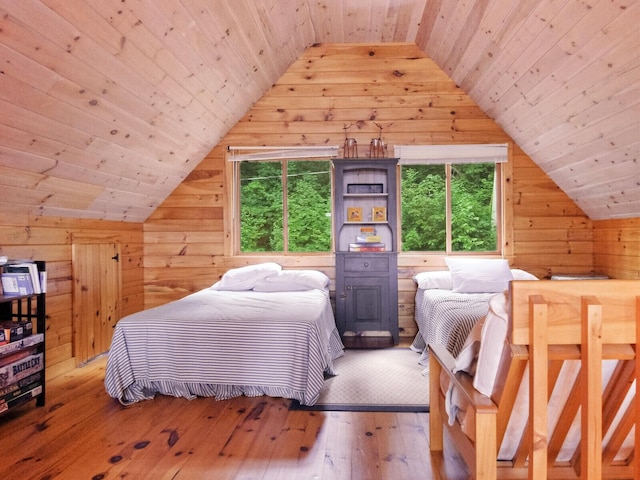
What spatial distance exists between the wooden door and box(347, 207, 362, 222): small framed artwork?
2273 mm

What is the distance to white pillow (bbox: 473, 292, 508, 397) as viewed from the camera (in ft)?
Answer: 4.26

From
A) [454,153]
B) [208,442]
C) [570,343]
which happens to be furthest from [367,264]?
[570,343]

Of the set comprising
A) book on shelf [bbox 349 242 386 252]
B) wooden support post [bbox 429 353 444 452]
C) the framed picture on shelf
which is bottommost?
wooden support post [bbox 429 353 444 452]

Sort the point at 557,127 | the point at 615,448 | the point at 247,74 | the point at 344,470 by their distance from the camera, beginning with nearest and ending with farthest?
the point at 615,448 → the point at 344,470 → the point at 557,127 → the point at 247,74

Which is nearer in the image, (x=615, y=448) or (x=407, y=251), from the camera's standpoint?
(x=615, y=448)

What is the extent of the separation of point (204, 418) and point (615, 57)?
123 inches

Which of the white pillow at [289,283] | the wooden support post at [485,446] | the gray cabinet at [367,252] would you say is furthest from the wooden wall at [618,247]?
the wooden support post at [485,446]

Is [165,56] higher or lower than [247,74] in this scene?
lower

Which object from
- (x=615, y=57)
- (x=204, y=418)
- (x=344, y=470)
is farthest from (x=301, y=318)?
(x=615, y=57)

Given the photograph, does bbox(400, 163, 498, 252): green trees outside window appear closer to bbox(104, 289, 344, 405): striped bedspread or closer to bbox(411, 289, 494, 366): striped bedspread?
bbox(411, 289, 494, 366): striped bedspread

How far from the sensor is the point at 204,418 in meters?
2.49

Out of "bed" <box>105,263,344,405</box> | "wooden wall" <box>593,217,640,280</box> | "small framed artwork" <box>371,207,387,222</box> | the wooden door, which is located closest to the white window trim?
"small framed artwork" <box>371,207,387,222</box>

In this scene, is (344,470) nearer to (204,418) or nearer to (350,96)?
(204,418)

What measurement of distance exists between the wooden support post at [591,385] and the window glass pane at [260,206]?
12.0 feet
